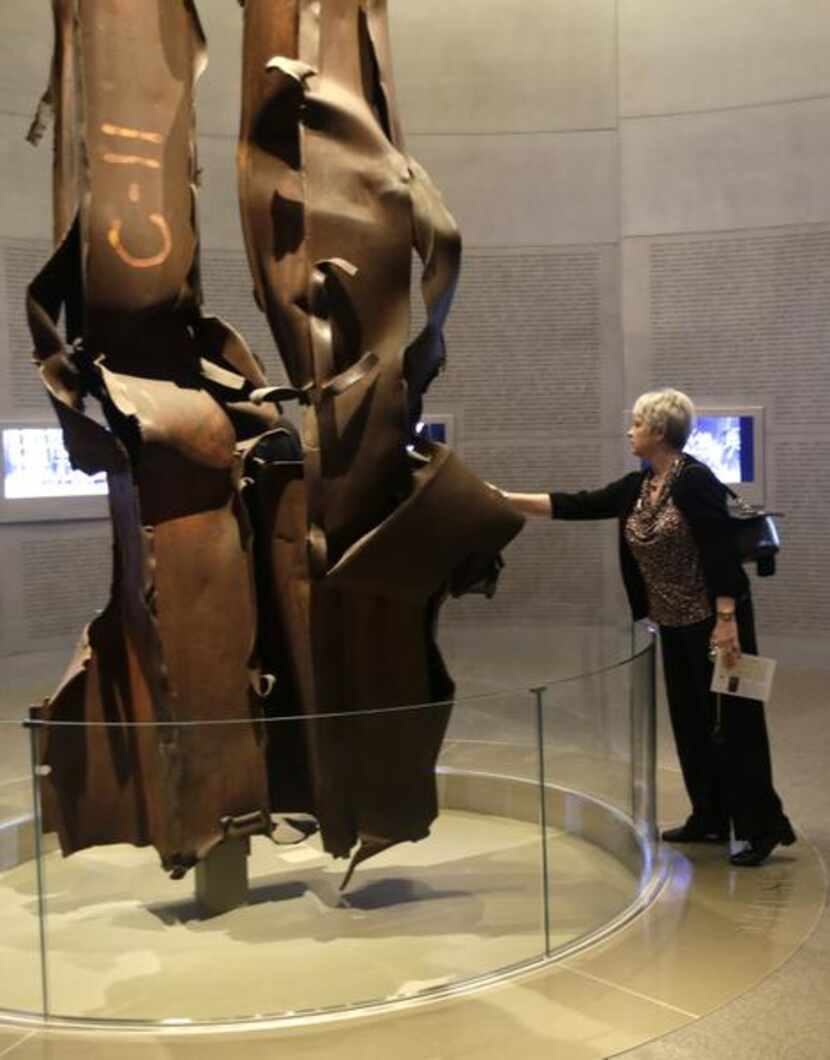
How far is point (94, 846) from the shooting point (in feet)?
11.7

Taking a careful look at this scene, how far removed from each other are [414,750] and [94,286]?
4.76 ft

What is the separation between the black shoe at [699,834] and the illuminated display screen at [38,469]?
377 centimetres

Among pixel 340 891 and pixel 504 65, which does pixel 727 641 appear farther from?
pixel 504 65

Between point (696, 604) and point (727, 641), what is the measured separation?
18 cm

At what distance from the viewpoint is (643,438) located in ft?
13.2

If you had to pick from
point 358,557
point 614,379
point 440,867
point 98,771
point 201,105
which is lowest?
point 440,867

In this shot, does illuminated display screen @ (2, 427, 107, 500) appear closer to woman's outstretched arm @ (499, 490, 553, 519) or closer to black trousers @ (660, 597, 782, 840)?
woman's outstretched arm @ (499, 490, 553, 519)

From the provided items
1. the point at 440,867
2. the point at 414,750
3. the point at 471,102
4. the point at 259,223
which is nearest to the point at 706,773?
the point at 440,867

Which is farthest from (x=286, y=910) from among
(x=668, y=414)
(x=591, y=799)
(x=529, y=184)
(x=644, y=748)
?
(x=529, y=184)

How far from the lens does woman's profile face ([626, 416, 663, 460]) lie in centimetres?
402

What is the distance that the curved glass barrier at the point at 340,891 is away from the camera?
10.6 ft

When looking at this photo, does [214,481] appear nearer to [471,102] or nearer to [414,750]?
[414,750]

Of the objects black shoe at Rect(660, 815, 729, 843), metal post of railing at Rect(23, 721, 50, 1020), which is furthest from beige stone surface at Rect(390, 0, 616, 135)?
metal post of railing at Rect(23, 721, 50, 1020)

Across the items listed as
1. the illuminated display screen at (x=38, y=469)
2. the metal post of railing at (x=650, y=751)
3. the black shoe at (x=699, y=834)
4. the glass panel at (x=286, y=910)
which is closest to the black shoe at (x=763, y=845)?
the black shoe at (x=699, y=834)
